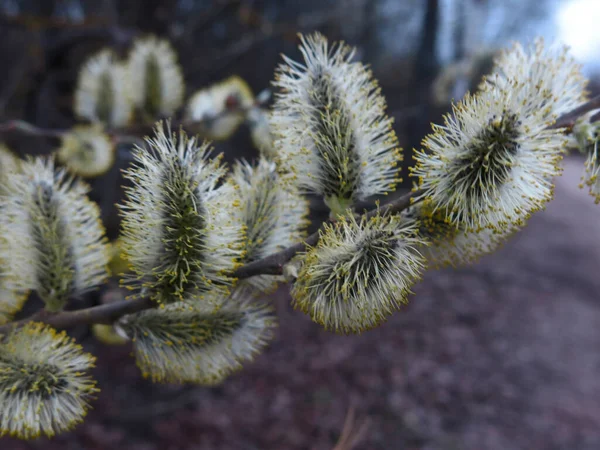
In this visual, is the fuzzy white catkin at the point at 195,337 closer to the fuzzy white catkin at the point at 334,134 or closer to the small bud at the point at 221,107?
the fuzzy white catkin at the point at 334,134

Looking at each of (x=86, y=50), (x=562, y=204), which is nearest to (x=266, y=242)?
(x=86, y=50)

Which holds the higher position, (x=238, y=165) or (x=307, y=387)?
(x=307, y=387)

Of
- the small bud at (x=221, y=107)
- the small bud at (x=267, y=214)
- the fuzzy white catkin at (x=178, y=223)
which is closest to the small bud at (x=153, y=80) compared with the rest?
the small bud at (x=221, y=107)

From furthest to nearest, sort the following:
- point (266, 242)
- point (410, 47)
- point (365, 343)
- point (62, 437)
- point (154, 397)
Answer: point (365, 343)
point (410, 47)
point (154, 397)
point (62, 437)
point (266, 242)

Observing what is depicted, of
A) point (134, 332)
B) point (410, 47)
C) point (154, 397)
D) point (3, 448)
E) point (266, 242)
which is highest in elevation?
point (410, 47)

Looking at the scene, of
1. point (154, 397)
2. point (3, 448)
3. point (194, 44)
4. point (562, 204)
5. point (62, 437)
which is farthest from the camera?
point (562, 204)

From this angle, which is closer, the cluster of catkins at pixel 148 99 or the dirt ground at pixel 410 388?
the cluster of catkins at pixel 148 99

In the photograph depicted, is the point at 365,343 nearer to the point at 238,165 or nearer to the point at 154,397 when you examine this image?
the point at 154,397
